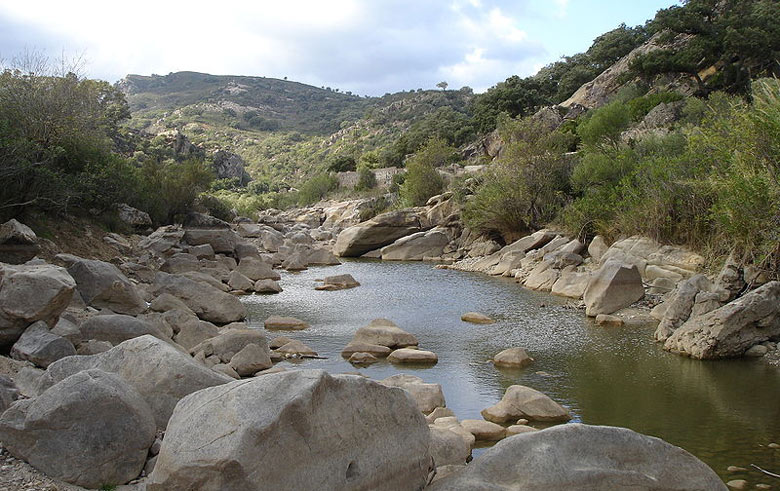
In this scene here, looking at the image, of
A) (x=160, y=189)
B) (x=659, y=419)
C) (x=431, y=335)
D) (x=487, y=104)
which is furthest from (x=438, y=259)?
(x=487, y=104)

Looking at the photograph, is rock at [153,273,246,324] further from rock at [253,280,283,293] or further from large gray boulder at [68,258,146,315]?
rock at [253,280,283,293]

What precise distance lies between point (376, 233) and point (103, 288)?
24.6m

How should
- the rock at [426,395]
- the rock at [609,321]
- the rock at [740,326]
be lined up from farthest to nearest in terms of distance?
the rock at [609,321] < the rock at [740,326] < the rock at [426,395]

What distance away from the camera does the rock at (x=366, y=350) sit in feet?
44.3

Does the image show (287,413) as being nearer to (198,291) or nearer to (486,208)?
(198,291)

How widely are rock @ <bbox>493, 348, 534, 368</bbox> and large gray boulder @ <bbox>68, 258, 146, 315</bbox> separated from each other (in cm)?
776

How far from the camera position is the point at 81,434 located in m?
5.81

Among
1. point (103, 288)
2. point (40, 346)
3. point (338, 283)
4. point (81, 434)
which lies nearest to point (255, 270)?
point (338, 283)

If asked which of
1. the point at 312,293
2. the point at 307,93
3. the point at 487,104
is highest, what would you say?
the point at 307,93

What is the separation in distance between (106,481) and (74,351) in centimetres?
380

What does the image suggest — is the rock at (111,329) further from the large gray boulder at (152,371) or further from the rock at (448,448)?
the rock at (448,448)

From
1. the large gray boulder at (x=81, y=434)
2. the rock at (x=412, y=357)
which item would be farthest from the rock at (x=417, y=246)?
the large gray boulder at (x=81, y=434)

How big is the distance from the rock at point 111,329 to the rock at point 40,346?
1.37m

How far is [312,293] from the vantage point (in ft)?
75.5
